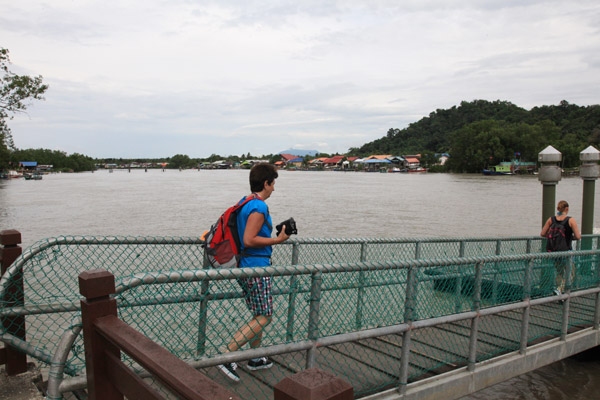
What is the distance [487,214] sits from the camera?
32.1 metres

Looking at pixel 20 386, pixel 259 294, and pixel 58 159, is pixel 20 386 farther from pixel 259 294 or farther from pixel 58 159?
pixel 58 159

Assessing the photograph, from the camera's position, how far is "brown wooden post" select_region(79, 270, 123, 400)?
1.83 meters

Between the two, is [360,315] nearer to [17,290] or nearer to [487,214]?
[17,290]

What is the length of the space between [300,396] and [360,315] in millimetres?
3798

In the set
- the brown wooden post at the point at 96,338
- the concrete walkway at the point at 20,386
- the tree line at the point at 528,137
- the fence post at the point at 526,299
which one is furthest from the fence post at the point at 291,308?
the tree line at the point at 528,137

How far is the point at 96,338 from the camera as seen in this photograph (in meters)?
1.85

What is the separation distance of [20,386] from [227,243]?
1.93 meters

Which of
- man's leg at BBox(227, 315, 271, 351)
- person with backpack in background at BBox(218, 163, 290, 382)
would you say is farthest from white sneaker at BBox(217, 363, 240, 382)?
man's leg at BBox(227, 315, 271, 351)

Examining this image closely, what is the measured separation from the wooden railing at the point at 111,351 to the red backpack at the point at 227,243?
5.22ft

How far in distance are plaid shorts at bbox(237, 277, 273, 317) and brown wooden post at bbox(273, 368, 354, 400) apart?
2.29 m

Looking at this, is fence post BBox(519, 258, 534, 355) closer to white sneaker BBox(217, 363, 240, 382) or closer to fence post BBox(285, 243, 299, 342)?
Result: fence post BBox(285, 243, 299, 342)

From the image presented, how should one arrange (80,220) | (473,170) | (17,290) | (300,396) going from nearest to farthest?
1. (300,396)
2. (17,290)
3. (80,220)
4. (473,170)

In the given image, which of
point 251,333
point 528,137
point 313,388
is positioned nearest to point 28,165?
point 528,137

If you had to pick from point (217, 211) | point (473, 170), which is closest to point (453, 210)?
point (217, 211)
